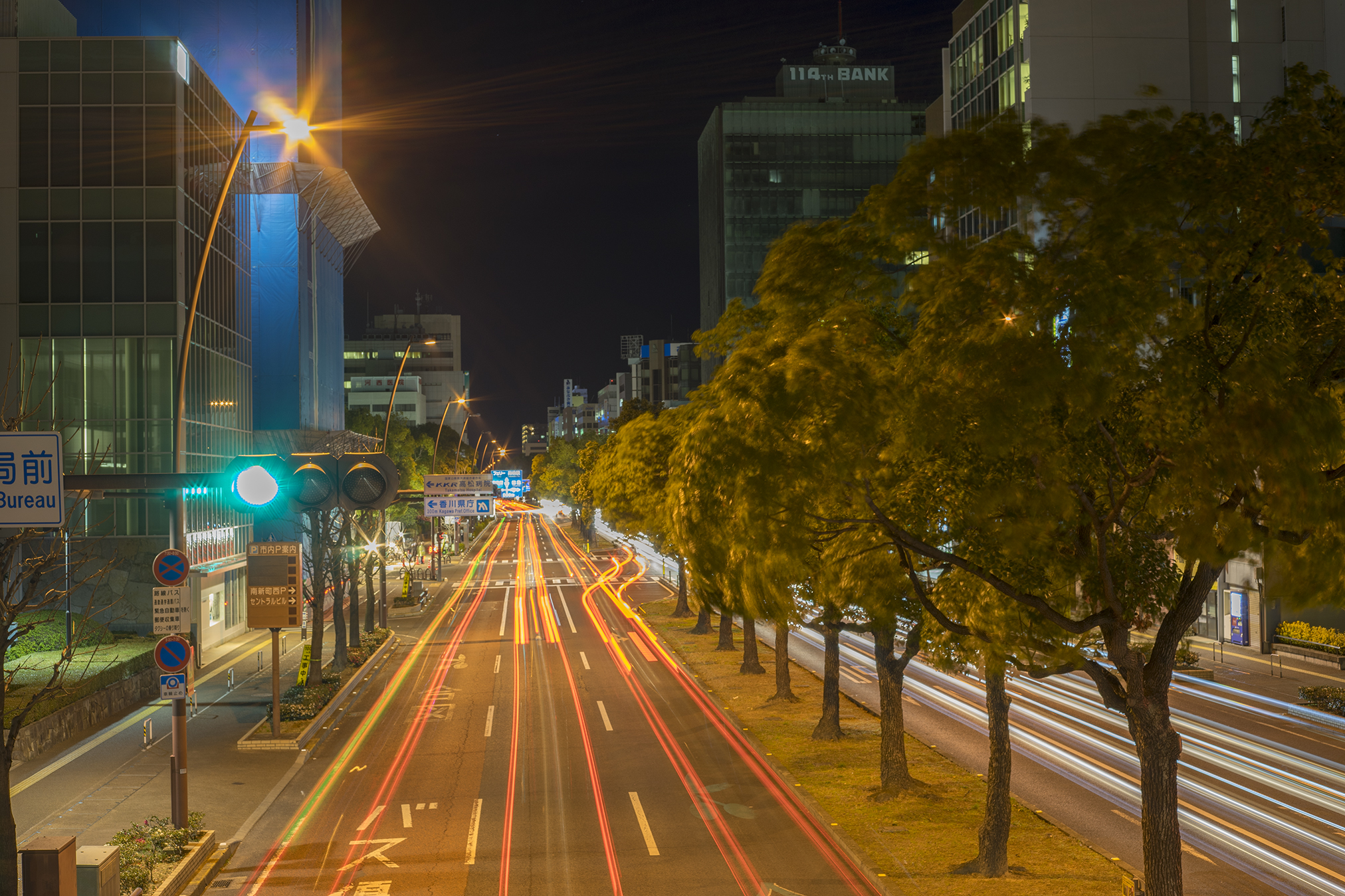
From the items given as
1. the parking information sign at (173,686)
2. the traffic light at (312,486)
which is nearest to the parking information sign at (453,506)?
the parking information sign at (173,686)

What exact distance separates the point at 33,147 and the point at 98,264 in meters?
4.86

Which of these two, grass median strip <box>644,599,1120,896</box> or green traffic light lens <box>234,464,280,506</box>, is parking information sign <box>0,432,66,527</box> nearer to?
green traffic light lens <box>234,464,280,506</box>

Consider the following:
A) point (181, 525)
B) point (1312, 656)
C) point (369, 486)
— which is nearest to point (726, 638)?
point (1312, 656)

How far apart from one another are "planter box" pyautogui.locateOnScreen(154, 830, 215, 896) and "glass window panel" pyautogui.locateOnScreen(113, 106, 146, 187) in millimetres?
30047

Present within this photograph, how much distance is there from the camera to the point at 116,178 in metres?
38.2

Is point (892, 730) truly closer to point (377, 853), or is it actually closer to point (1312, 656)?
point (377, 853)

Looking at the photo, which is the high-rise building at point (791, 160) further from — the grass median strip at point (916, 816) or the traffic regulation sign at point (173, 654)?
the traffic regulation sign at point (173, 654)

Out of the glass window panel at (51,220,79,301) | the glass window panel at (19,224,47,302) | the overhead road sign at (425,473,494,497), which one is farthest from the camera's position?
the overhead road sign at (425,473,494,497)

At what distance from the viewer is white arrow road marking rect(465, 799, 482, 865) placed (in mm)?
15695

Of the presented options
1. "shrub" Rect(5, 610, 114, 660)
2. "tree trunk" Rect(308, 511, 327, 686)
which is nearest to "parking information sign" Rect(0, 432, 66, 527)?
"tree trunk" Rect(308, 511, 327, 686)

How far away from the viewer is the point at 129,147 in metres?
38.4

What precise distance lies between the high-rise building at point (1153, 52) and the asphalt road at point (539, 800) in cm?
4500

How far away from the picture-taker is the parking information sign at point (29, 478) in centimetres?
1059

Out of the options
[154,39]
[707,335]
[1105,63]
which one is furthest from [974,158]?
[1105,63]
